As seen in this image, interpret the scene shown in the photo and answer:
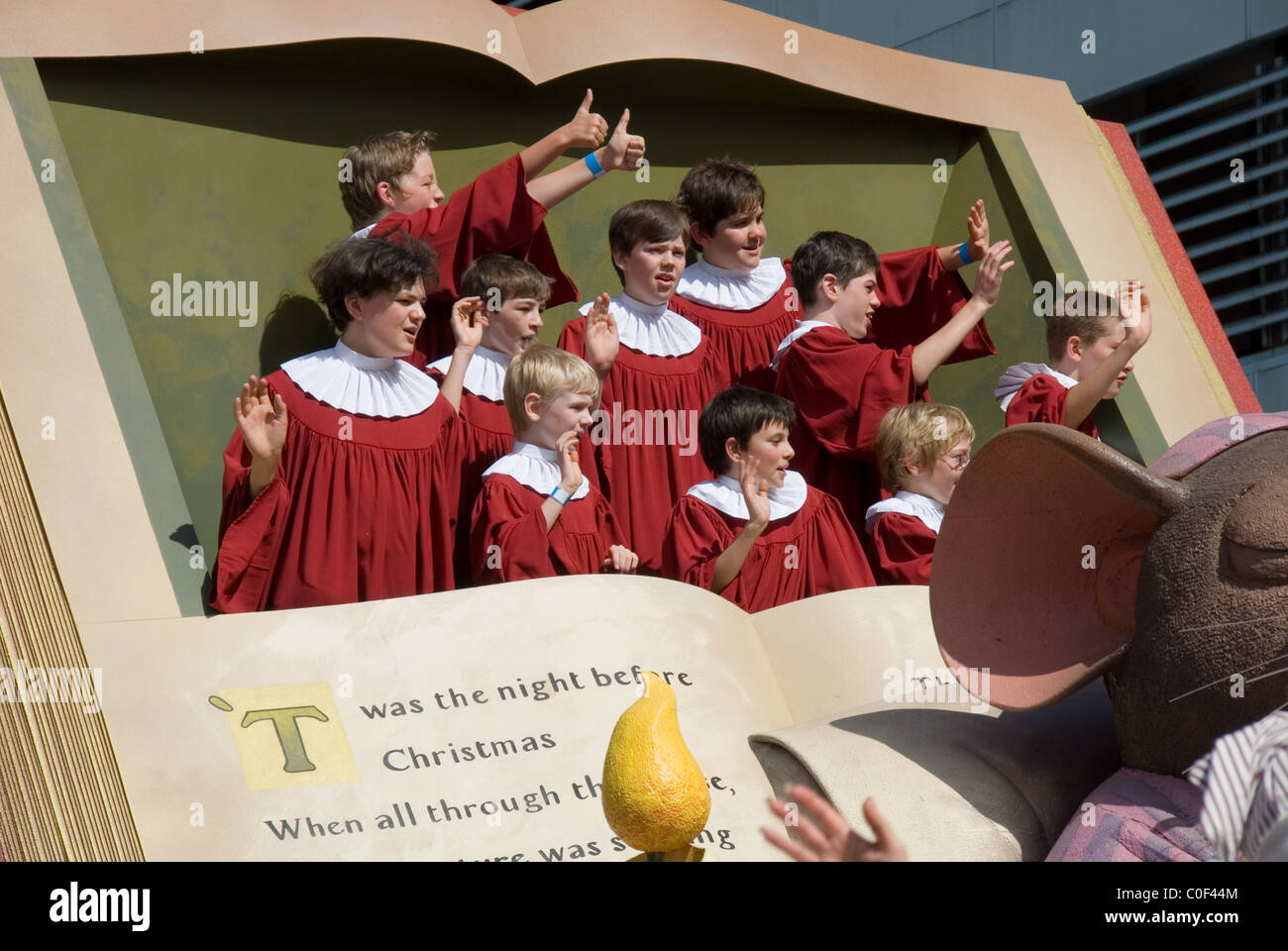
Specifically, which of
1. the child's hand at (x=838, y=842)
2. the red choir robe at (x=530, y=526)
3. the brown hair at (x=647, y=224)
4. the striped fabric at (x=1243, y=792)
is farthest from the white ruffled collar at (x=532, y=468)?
the child's hand at (x=838, y=842)

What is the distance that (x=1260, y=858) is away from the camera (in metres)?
1.95

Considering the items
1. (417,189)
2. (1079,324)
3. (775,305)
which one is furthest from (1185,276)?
(417,189)

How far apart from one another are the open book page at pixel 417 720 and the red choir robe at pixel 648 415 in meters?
1.47

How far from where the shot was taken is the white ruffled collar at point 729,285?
212 inches

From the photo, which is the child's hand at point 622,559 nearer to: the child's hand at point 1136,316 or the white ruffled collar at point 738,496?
the white ruffled collar at point 738,496

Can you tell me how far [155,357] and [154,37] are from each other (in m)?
0.86

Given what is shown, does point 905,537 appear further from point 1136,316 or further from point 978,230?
point 978,230

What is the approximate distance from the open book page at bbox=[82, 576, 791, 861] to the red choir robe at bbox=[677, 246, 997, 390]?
1.96 m

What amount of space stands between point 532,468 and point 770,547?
0.61m

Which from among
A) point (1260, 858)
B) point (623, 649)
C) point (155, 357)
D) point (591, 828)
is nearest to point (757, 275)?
point (155, 357)

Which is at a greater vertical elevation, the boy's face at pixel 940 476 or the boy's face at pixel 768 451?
the boy's face at pixel 768 451

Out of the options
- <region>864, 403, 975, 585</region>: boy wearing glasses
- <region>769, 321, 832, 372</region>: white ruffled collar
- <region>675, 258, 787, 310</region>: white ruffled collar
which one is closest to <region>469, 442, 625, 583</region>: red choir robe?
<region>864, 403, 975, 585</region>: boy wearing glasses

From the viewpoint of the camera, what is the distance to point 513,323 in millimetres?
4789

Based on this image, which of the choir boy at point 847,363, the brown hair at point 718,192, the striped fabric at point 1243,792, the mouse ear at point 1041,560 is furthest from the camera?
the brown hair at point 718,192
